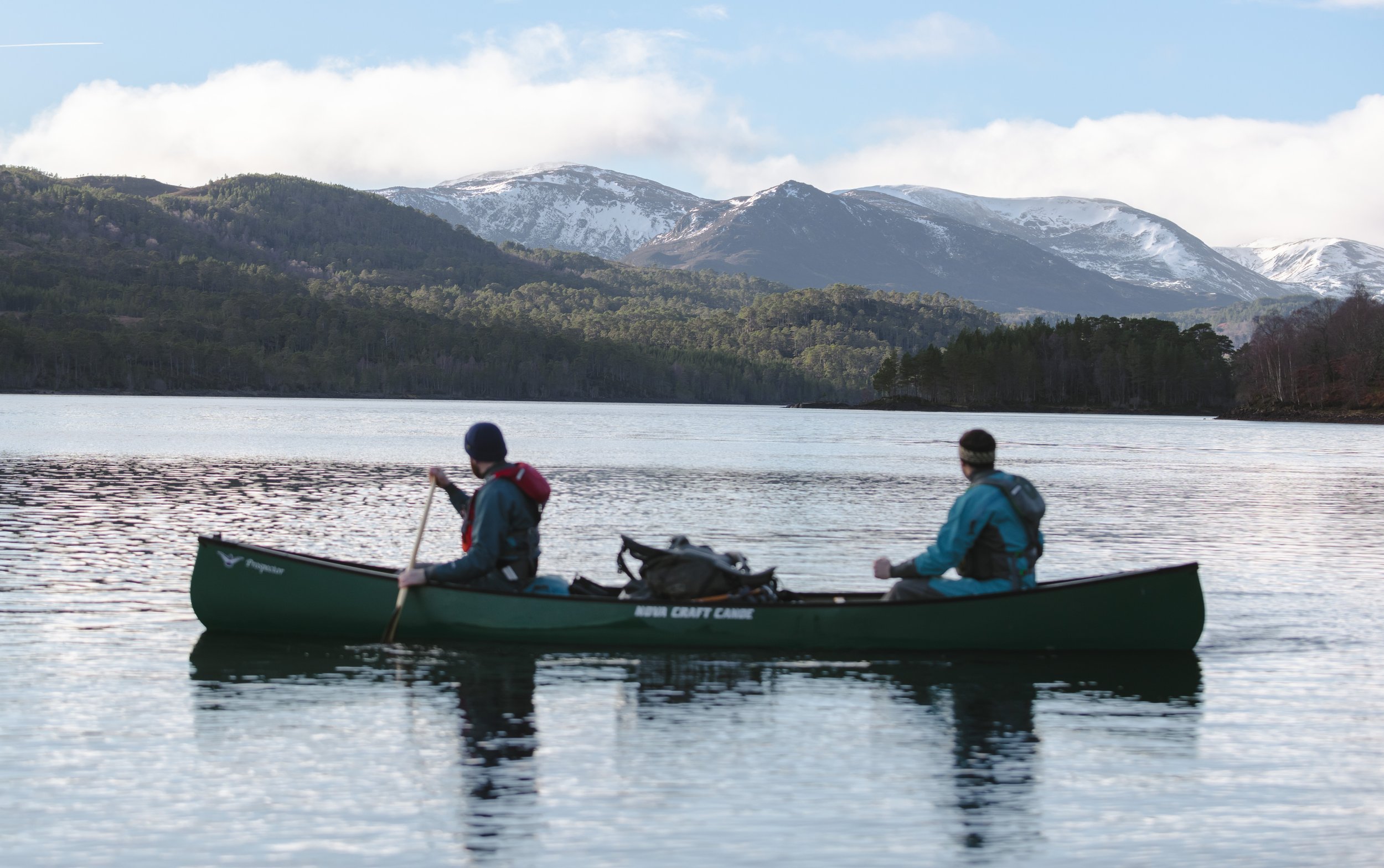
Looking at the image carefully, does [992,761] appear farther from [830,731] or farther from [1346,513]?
[1346,513]

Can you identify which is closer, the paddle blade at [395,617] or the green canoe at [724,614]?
the green canoe at [724,614]

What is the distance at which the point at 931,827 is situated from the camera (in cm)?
1016

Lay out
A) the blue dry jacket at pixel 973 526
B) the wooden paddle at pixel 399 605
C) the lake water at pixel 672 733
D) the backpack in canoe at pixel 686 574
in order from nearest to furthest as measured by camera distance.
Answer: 1. the lake water at pixel 672 733
2. the blue dry jacket at pixel 973 526
3. the backpack in canoe at pixel 686 574
4. the wooden paddle at pixel 399 605

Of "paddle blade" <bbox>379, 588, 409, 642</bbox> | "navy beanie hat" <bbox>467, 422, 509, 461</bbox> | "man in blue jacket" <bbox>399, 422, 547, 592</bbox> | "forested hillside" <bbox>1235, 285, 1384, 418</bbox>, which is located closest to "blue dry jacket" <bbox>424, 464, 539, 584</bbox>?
"man in blue jacket" <bbox>399, 422, 547, 592</bbox>

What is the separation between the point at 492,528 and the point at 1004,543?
586 centimetres

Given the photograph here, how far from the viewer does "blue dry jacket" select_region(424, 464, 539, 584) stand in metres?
15.4

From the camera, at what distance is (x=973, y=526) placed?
15234 mm

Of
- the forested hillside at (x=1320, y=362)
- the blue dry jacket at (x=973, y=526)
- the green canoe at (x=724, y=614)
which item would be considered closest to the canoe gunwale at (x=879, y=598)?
the green canoe at (x=724, y=614)

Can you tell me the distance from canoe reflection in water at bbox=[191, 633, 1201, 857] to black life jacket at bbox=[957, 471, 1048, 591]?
1.20m

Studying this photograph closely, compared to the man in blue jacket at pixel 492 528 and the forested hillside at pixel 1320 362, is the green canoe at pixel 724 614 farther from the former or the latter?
the forested hillside at pixel 1320 362

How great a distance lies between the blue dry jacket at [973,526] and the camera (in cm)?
1512

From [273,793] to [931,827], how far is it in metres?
5.12

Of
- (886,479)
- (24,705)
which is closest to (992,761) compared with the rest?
(24,705)

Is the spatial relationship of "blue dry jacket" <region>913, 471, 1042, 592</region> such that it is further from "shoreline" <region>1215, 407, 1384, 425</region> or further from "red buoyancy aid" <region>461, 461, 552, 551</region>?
"shoreline" <region>1215, 407, 1384, 425</region>
